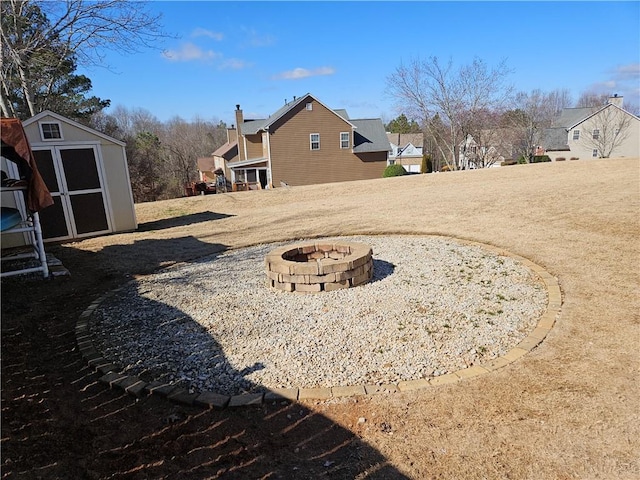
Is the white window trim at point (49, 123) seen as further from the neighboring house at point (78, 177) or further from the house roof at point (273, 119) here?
the house roof at point (273, 119)

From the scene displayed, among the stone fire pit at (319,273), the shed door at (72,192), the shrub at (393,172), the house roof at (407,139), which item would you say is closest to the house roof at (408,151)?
the house roof at (407,139)

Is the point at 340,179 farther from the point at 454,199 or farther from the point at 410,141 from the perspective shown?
the point at 410,141

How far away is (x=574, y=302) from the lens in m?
4.41

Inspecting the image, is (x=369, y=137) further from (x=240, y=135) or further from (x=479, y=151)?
(x=240, y=135)

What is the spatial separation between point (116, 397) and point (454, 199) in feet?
35.8

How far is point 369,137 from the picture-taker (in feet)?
96.2

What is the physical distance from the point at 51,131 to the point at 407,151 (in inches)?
1993

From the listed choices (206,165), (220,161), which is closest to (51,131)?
(220,161)

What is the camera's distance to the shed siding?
1035 inches

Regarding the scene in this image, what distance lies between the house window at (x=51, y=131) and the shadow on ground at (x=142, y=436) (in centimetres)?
695

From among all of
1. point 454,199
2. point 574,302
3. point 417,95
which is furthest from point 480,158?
point 574,302

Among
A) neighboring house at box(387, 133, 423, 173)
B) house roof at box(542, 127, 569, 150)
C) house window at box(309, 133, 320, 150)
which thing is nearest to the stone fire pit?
house window at box(309, 133, 320, 150)

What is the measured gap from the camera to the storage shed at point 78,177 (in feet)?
29.3

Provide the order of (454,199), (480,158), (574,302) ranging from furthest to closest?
(480,158) < (454,199) < (574,302)
